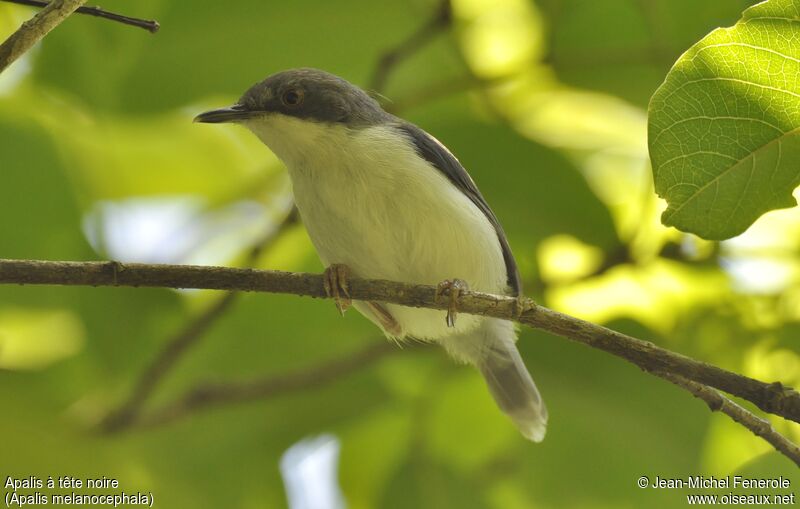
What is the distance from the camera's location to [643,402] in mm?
4238

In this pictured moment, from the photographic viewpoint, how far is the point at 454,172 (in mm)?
3936

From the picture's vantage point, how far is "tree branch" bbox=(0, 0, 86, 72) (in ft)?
6.72

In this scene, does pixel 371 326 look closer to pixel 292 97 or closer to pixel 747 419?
pixel 292 97

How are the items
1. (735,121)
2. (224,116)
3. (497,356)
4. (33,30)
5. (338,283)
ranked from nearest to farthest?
(33,30)
(735,121)
(338,283)
(224,116)
(497,356)

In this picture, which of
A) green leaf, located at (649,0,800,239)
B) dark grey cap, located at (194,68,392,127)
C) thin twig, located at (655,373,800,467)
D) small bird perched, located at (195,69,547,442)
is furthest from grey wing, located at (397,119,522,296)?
green leaf, located at (649,0,800,239)

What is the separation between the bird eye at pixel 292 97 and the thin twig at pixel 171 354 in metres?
0.62

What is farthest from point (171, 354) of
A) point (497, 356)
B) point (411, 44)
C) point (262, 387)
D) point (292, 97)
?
point (411, 44)

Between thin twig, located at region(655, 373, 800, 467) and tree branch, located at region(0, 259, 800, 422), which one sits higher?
tree branch, located at region(0, 259, 800, 422)

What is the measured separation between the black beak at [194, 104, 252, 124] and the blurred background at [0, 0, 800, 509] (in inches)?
25.9

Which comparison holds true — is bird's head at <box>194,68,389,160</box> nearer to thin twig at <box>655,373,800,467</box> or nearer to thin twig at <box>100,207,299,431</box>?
thin twig at <box>100,207,299,431</box>

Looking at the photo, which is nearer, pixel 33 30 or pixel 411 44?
pixel 33 30

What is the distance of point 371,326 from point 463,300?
209cm

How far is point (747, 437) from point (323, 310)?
2.21 meters

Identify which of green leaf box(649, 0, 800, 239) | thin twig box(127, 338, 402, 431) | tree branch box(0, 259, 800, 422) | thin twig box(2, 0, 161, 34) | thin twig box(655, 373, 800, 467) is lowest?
thin twig box(127, 338, 402, 431)
